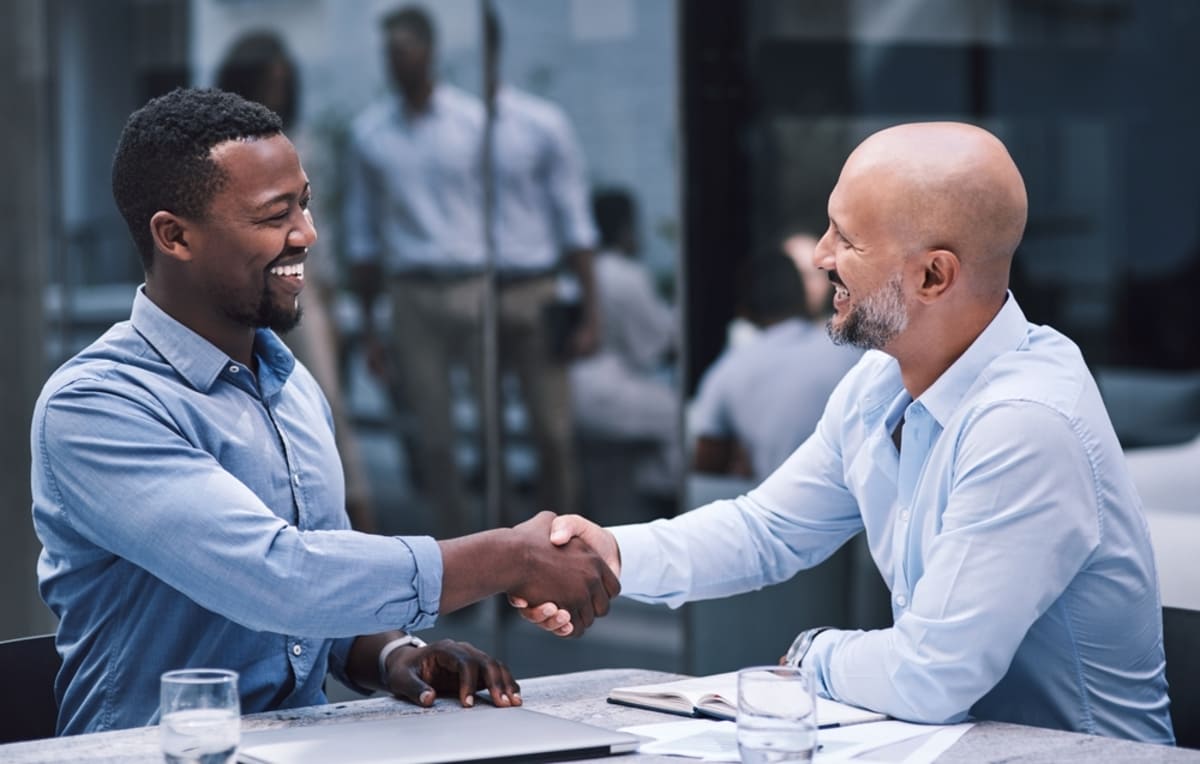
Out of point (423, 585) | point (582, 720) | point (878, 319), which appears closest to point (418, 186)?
point (878, 319)

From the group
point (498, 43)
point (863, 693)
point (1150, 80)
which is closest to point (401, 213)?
point (498, 43)

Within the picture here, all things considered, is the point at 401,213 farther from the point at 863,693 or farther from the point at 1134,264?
the point at 863,693

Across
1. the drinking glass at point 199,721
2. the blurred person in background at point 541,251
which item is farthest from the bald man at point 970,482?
the blurred person in background at point 541,251

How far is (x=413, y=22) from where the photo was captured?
17.0 ft

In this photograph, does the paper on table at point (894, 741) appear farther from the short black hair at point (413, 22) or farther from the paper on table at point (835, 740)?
the short black hair at point (413, 22)

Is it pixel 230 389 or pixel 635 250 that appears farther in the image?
pixel 635 250

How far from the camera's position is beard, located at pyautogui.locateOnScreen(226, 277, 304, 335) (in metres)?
2.27

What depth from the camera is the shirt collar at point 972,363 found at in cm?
216

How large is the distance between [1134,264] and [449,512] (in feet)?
7.67

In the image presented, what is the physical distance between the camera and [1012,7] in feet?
16.2

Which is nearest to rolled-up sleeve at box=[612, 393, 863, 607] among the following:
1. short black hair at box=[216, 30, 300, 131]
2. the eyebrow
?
the eyebrow

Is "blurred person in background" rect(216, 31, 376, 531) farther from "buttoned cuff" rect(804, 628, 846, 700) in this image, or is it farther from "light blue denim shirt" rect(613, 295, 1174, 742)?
"buttoned cuff" rect(804, 628, 846, 700)

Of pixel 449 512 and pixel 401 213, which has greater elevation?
pixel 401 213

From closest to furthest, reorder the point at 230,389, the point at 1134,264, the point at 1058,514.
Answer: the point at 1058,514 → the point at 230,389 → the point at 1134,264
